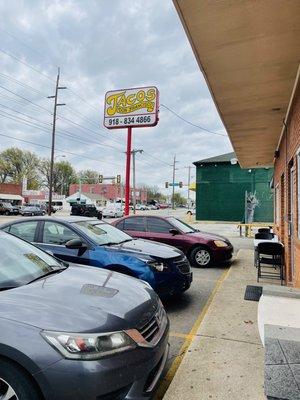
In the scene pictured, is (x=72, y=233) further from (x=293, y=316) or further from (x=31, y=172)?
(x=31, y=172)

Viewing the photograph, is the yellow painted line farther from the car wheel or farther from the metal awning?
the metal awning

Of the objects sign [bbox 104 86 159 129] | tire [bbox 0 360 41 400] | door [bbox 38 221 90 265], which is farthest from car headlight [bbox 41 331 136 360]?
sign [bbox 104 86 159 129]

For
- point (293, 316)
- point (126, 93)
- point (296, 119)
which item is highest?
point (126, 93)

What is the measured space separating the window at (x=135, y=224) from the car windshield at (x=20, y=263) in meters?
5.87

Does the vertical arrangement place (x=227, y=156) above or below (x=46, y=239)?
above

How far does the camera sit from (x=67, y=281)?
3336mm

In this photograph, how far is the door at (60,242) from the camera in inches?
231

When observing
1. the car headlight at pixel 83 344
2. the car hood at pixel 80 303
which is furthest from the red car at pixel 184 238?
the car headlight at pixel 83 344

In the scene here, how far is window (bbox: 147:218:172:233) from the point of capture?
991 cm

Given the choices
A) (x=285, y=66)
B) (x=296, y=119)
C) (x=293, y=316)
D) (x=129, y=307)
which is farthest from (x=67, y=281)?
(x=296, y=119)

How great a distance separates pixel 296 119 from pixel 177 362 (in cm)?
439

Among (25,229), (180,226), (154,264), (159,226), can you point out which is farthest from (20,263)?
(180,226)

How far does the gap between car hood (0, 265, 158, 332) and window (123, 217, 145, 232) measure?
6395mm

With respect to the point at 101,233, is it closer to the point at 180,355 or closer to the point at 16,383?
the point at 180,355
